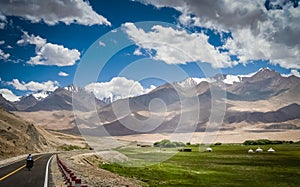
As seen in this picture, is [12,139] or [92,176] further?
[12,139]

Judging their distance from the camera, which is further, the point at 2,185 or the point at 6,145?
the point at 6,145

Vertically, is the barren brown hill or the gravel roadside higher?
the barren brown hill

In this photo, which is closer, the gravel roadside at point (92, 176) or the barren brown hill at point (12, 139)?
the gravel roadside at point (92, 176)

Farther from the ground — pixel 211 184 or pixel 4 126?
pixel 4 126

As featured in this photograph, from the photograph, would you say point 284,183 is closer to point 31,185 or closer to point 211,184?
point 211,184

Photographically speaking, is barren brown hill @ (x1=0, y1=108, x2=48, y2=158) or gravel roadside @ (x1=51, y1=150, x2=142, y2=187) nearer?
gravel roadside @ (x1=51, y1=150, x2=142, y2=187)

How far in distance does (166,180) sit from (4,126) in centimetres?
6975

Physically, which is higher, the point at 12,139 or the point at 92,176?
the point at 12,139

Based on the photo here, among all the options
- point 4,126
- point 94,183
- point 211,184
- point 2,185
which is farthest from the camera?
point 4,126

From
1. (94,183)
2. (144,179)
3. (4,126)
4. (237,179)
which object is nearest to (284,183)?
(237,179)

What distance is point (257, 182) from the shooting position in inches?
1754

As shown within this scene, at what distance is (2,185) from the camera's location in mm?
26812

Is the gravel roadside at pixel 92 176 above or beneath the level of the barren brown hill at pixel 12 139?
beneath

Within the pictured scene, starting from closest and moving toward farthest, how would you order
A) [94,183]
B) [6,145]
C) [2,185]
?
[2,185] < [94,183] < [6,145]
